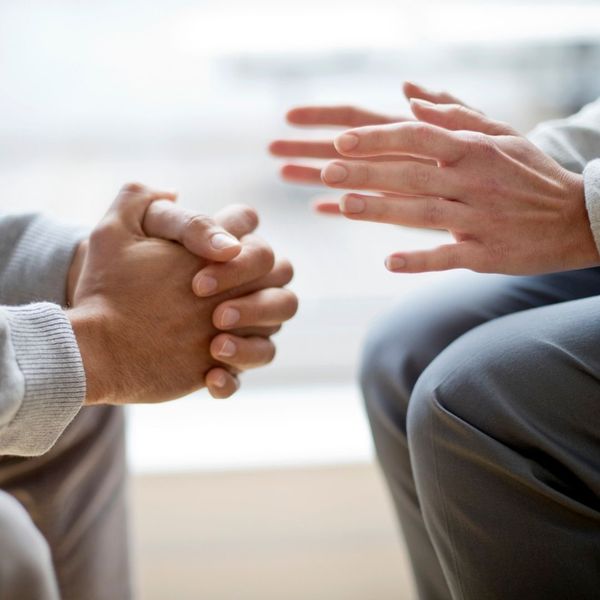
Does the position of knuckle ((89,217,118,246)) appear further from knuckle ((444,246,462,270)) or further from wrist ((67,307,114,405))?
knuckle ((444,246,462,270))

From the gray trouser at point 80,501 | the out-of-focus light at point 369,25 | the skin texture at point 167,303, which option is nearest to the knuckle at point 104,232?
the skin texture at point 167,303

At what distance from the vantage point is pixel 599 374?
85cm

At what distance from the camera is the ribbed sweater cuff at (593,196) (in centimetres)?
89

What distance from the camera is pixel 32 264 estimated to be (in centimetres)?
113

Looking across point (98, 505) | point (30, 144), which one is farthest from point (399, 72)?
point (98, 505)

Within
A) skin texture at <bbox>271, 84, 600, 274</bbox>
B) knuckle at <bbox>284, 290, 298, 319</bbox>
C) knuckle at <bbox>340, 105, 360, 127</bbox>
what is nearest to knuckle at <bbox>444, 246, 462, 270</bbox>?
skin texture at <bbox>271, 84, 600, 274</bbox>

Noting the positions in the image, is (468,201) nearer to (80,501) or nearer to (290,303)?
(290,303)

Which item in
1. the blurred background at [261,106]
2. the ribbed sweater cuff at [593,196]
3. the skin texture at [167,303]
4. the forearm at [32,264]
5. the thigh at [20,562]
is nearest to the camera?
the thigh at [20,562]

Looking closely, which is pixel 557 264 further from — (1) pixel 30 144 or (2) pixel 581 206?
(1) pixel 30 144

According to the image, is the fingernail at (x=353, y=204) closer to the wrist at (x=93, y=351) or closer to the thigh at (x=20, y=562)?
the wrist at (x=93, y=351)

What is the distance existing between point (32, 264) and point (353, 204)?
461 millimetres

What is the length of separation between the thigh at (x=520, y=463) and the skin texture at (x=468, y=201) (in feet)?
0.27

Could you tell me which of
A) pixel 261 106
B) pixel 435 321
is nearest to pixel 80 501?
pixel 435 321

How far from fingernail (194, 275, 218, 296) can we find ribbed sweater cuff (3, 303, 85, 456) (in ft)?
0.59
